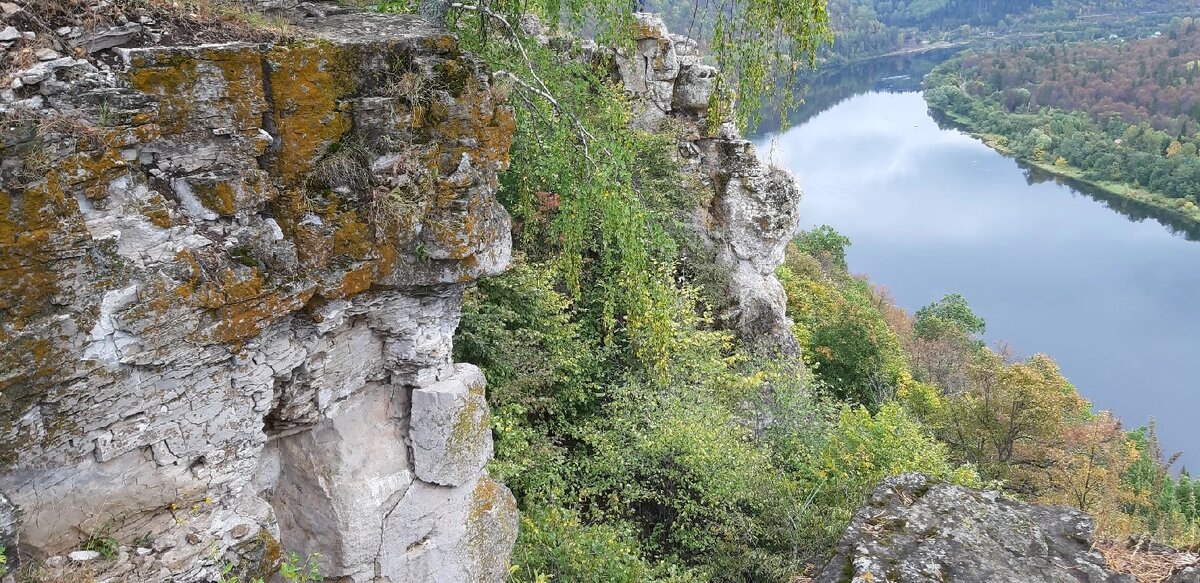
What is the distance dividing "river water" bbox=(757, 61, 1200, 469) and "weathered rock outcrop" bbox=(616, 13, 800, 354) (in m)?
20.2

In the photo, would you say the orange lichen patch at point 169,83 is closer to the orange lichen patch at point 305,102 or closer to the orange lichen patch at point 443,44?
the orange lichen patch at point 305,102

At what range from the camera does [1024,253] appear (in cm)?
5378

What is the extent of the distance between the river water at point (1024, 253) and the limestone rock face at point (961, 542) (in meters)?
28.9

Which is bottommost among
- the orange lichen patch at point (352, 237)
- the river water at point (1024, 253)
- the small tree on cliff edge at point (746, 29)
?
the river water at point (1024, 253)

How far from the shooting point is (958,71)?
106 metres

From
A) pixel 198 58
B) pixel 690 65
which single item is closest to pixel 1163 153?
pixel 690 65

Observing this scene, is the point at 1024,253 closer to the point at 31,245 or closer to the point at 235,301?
the point at 235,301

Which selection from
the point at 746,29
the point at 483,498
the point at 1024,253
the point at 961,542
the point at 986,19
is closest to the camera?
the point at 746,29

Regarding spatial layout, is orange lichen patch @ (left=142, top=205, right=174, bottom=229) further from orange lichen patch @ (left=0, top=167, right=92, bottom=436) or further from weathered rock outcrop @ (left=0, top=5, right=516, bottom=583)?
orange lichen patch @ (left=0, top=167, right=92, bottom=436)

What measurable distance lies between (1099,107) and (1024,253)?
1983 inches

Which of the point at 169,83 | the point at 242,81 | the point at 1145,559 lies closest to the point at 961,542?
the point at 1145,559

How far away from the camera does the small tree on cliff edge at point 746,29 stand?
5.47m

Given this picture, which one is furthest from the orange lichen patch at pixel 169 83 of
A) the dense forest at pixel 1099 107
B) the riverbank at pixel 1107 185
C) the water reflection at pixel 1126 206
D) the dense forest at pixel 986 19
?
the dense forest at pixel 986 19

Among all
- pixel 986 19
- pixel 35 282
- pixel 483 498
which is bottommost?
pixel 483 498
